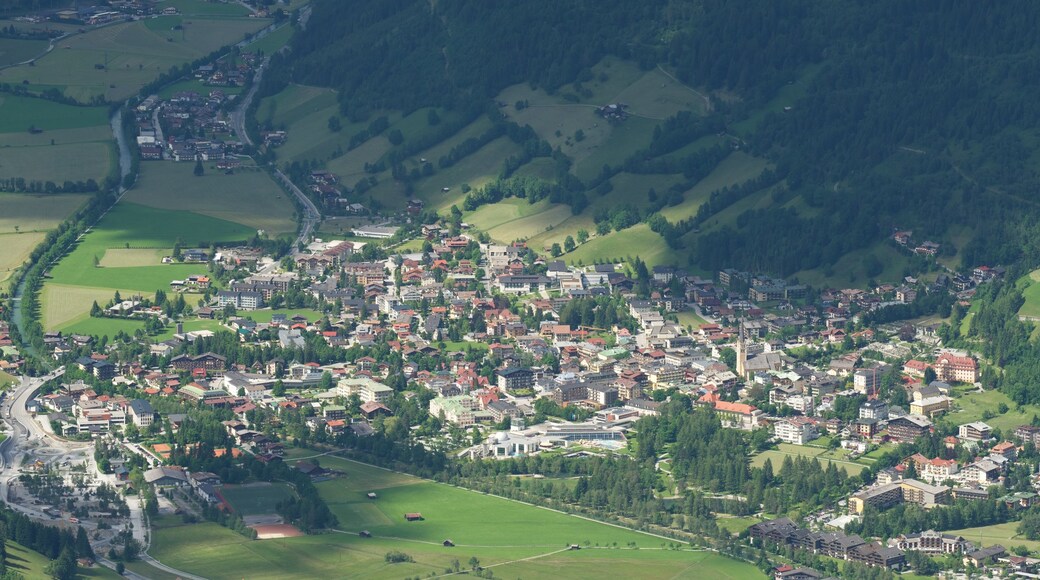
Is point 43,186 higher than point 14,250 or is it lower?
higher

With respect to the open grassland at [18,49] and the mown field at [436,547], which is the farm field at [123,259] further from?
the mown field at [436,547]

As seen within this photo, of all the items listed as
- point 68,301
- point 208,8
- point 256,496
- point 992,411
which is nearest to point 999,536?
point 992,411

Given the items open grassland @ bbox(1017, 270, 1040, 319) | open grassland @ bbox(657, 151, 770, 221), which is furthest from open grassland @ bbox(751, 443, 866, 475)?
open grassland @ bbox(657, 151, 770, 221)

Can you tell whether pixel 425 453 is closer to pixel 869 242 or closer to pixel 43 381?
pixel 43 381

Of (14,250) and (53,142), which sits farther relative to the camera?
(53,142)

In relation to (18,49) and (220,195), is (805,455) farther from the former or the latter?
(18,49)

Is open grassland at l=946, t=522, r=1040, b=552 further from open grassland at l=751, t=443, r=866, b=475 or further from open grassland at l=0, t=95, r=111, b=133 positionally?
open grassland at l=0, t=95, r=111, b=133
